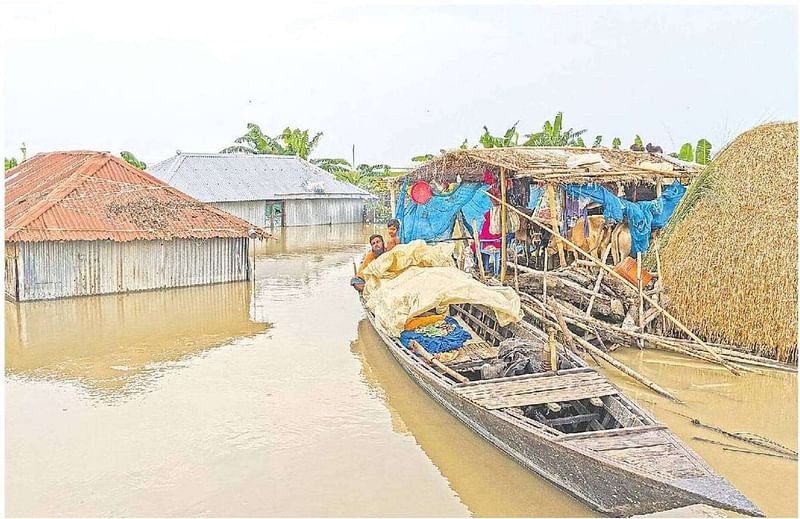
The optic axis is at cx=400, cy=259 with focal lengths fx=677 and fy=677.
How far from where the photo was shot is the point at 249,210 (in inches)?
989

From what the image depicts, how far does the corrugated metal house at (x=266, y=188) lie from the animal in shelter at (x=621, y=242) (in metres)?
16.6

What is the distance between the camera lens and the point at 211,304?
12625mm

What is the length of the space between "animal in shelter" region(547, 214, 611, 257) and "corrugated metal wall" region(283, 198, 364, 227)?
A: 16.8 metres

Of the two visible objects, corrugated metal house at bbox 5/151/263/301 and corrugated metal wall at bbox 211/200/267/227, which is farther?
corrugated metal wall at bbox 211/200/267/227

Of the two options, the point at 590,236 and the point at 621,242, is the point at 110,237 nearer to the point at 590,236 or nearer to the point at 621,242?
the point at 590,236

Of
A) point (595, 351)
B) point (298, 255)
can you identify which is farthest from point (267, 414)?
point (298, 255)

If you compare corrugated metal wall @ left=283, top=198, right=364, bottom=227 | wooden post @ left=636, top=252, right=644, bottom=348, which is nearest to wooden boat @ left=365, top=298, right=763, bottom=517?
wooden post @ left=636, top=252, right=644, bottom=348

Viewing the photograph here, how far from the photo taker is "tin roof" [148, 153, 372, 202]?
24344 millimetres

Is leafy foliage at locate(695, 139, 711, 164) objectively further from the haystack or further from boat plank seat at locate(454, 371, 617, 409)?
boat plank seat at locate(454, 371, 617, 409)

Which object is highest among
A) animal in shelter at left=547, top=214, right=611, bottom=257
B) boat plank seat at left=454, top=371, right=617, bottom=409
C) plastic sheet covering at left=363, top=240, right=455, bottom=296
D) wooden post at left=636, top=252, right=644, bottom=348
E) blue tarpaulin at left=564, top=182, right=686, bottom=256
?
blue tarpaulin at left=564, top=182, right=686, bottom=256

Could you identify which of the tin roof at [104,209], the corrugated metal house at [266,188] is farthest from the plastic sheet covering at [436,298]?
the corrugated metal house at [266,188]

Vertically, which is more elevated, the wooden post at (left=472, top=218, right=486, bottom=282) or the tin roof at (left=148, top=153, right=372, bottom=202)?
the tin roof at (left=148, top=153, right=372, bottom=202)

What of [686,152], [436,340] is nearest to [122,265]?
[436,340]

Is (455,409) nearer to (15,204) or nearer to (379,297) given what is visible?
(379,297)
